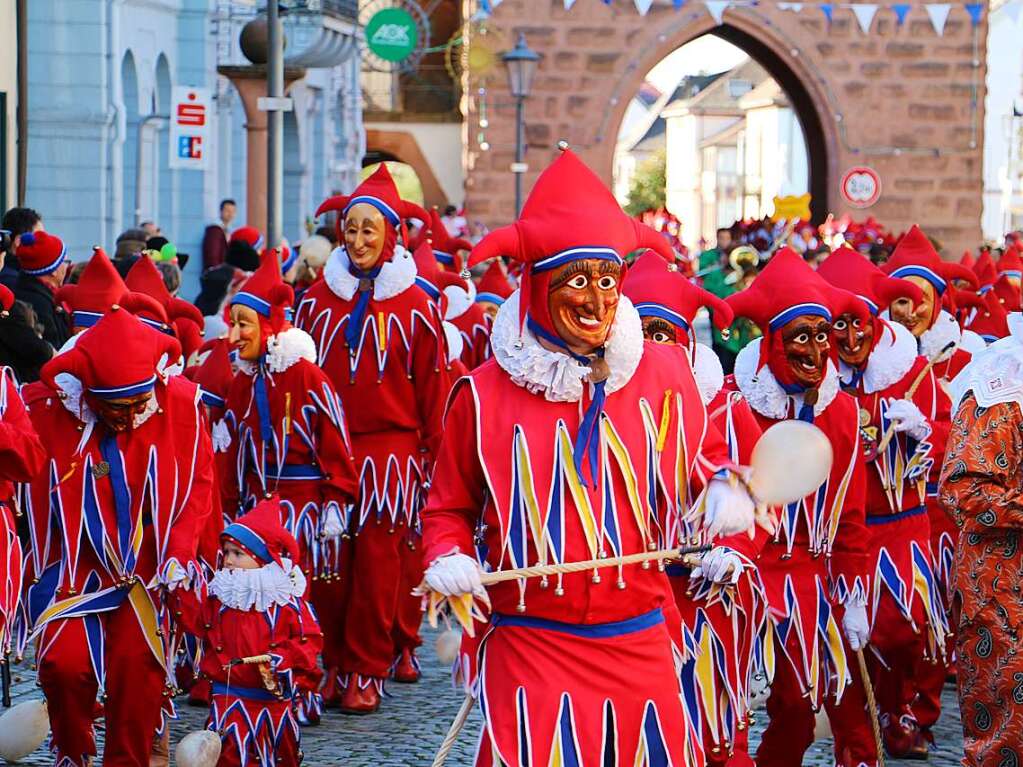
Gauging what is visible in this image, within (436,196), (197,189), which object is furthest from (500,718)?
(436,196)

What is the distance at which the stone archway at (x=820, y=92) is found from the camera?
32406 millimetres

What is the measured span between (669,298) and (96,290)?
2291 mm

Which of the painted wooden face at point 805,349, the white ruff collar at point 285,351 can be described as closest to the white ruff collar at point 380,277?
the white ruff collar at point 285,351

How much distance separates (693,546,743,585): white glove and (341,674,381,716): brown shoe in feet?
12.5

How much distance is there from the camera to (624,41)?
1288 inches

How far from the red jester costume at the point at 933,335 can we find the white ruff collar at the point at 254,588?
2.64 m

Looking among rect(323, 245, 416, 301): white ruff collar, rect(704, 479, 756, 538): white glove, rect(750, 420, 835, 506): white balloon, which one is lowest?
rect(704, 479, 756, 538): white glove

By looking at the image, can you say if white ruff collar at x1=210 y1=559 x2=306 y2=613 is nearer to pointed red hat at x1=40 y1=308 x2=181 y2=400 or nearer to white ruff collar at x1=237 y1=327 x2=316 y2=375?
pointed red hat at x1=40 y1=308 x2=181 y2=400

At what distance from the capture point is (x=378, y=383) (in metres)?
9.46

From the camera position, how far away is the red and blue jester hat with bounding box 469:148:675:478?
523cm

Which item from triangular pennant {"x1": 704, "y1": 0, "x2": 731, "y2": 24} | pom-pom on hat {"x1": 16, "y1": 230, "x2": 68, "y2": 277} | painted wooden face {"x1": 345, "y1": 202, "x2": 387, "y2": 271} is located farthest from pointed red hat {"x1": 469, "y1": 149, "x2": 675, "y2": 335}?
triangular pennant {"x1": 704, "y1": 0, "x2": 731, "y2": 24}

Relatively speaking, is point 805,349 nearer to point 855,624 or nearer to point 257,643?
point 855,624

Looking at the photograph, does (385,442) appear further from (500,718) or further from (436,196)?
(436,196)

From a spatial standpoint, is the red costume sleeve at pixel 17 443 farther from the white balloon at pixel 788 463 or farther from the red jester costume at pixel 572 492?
the white balloon at pixel 788 463
